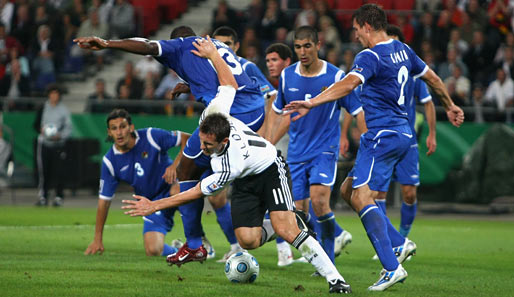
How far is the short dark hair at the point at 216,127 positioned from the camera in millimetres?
7027

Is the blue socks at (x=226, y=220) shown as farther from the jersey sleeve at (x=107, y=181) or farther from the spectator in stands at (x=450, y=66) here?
the spectator in stands at (x=450, y=66)

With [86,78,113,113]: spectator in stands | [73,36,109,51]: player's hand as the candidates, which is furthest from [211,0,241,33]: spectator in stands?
[73,36,109,51]: player's hand

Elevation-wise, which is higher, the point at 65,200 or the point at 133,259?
the point at 133,259

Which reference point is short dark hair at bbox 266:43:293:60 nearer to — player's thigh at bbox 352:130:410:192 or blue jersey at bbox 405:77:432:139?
blue jersey at bbox 405:77:432:139

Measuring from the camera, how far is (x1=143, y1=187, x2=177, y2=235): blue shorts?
33.9ft

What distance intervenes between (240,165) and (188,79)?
1530 mm

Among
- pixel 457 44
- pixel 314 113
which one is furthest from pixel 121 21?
pixel 314 113

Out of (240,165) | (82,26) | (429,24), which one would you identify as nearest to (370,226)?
(240,165)

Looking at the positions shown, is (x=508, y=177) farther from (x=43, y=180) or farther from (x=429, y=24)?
(x=43, y=180)

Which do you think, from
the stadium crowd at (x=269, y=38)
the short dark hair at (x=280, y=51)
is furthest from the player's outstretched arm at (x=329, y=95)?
the stadium crowd at (x=269, y=38)

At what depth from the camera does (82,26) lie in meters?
24.1

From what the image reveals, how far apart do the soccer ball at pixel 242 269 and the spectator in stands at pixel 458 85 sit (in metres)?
11.8

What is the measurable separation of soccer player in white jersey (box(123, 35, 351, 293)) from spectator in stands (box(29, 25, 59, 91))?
15209 millimetres

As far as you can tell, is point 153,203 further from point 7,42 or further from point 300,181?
point 7,42
